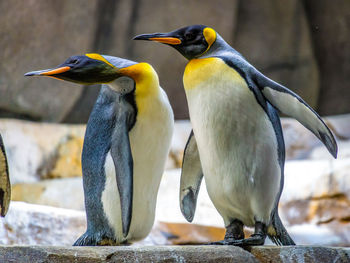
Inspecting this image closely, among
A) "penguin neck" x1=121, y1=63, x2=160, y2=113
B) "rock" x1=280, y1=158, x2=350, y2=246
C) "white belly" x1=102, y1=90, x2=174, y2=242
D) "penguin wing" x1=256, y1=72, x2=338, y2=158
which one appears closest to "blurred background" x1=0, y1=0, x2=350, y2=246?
"rock" x1=280, y1=158, x2=350, y2=246

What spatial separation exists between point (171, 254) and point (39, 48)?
3302 mm

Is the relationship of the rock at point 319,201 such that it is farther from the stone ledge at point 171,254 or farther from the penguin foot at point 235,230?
the stone ledge at point 171,254

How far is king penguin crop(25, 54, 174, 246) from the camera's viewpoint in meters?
2.01

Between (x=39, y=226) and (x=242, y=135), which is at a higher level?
(x=242, y=135)

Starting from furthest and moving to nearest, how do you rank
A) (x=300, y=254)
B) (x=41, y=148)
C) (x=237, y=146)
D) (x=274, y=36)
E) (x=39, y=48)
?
(x=274, y=36), (x=39, y=48), (x=41, y=148), (x=237, y=146), (x=300, y=254)

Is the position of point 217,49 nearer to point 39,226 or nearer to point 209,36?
point 209,36

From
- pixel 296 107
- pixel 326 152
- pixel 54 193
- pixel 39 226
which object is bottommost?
pixel 54 193

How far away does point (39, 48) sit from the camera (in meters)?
4.55

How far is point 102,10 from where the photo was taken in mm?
4770

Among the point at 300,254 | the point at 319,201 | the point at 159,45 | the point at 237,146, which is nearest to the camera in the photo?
the point at 300,254

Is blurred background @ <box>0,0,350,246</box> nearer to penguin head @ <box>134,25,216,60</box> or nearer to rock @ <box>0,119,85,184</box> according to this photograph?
rock @ <box>0,119,85,184</box>

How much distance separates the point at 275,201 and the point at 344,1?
3.75 m

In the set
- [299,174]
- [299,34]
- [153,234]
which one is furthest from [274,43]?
[153,234]

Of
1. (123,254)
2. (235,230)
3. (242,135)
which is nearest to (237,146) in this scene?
(242,135)
